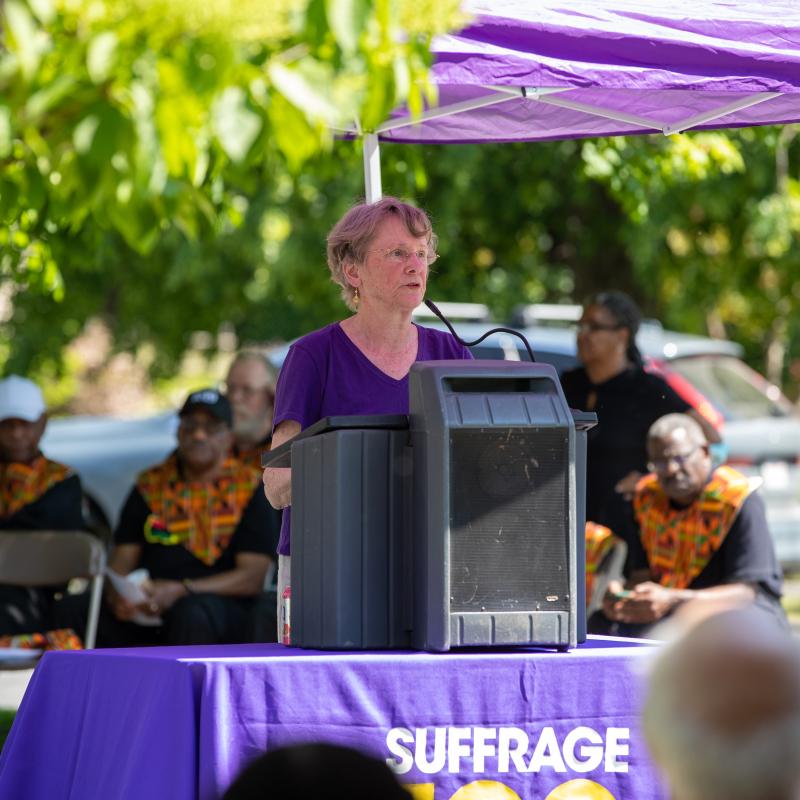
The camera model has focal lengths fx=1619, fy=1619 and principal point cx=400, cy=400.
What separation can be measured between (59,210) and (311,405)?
1.38 m

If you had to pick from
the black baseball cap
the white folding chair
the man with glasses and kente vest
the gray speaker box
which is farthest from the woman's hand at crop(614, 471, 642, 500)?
the gray speaker box

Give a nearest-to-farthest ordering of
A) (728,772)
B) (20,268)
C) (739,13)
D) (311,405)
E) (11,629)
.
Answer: (728,772)
(311,405)
(739,13)
(11,629)
(20,268)

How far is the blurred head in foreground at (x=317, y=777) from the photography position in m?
1.60

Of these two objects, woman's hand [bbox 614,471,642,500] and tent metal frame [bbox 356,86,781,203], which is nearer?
tent metal frame [bbox 356,86,781,203]

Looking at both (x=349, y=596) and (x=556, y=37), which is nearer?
(x=349, y=596)

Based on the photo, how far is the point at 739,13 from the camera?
4129mm

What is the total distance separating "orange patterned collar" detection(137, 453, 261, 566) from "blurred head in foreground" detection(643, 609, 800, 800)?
15.6 feet

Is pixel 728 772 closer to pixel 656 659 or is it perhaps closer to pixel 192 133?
pixel 656 659

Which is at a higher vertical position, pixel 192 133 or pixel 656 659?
pixel 192 133

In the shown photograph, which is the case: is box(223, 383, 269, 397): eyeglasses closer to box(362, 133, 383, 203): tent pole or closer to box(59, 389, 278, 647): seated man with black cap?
box(59, 389, 278, 647): seated man with black cap

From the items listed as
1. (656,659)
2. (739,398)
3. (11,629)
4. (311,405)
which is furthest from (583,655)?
(739,398)

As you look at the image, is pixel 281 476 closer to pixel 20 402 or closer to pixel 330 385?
pixel 330 385

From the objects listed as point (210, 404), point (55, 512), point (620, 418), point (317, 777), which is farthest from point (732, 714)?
point (55, 512)

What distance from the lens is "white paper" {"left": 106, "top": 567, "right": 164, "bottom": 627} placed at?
610 cm
